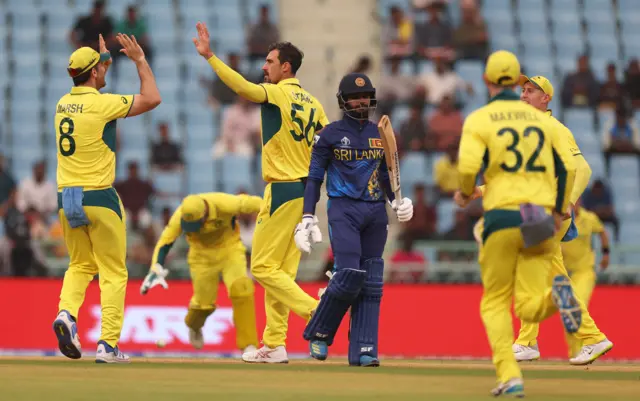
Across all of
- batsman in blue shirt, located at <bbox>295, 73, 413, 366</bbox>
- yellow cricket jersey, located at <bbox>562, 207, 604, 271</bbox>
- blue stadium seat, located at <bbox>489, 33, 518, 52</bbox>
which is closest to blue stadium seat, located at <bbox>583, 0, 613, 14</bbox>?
blue stadium seat, located at <bbox>489, 33, 518, 52</bbox>

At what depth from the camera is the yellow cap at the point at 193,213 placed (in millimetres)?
14031

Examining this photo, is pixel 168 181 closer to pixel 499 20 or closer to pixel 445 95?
pixel 445 95

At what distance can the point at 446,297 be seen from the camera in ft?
58.2

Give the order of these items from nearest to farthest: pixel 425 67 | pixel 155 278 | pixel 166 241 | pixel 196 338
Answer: pixel 155 278, pixel 166 241, pixel 196 338, pixel 425 67

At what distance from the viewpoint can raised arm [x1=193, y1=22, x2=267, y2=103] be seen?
11359mm

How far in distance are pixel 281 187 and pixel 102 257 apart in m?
1.72

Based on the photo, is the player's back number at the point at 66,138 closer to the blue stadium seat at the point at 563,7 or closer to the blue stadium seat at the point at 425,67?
the blue stadium seat at the point at 425,67

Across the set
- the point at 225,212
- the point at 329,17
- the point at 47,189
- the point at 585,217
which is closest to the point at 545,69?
the point at 329,17

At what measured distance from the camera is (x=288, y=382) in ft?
32.5

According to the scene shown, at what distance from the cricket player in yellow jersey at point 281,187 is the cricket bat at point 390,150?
101 centimetres

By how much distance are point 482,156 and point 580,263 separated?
24.9ft

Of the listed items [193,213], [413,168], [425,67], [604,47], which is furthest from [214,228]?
[604,47]

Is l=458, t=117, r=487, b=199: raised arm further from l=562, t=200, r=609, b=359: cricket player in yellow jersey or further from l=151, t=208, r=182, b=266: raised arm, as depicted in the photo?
l=562, t=200, r=609, b=359: cricket player in yellow jersey

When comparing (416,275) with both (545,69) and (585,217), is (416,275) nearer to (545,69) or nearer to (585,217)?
(585,217)
